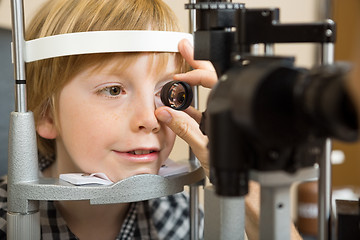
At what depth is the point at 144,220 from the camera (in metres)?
1.20

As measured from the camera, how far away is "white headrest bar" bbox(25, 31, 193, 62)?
0.84m

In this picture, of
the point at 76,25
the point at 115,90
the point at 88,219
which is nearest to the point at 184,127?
the point at 115,90

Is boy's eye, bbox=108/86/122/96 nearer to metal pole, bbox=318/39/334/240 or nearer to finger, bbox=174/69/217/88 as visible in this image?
finger, bbox=174/69/217/88

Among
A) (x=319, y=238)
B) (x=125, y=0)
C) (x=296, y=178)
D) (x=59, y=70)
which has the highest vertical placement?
(x=125, y=0)

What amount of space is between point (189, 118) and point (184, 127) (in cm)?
3

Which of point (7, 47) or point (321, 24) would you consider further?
point (7, 47)

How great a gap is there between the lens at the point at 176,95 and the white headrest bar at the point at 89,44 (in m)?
0.07

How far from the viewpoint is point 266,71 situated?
0.46 metres

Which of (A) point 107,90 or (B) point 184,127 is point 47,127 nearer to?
(A) point 107,90

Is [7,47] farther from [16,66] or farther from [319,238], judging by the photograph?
[319,238]

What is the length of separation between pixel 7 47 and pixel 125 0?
0.43 meters

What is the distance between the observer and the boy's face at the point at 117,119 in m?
0.90

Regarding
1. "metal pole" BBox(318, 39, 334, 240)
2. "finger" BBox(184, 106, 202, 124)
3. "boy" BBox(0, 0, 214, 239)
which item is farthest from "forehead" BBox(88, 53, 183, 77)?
"metal pole" BBox(318, 39, 334, 240)

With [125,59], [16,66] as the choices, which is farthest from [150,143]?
[16,66]
